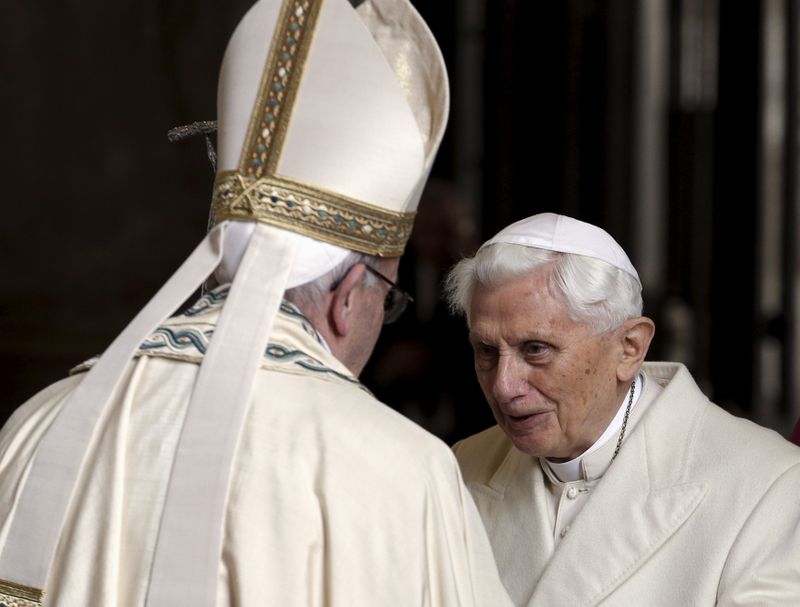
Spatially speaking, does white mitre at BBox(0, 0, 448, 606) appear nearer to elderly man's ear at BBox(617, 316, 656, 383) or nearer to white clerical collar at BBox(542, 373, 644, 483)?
elderly man's ear at BBox(617, 316, 656, 383)

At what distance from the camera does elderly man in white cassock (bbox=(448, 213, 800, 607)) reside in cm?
275

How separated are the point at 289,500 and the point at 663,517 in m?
1.07

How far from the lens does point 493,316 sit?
2.88 meters

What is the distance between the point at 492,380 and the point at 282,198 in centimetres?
81

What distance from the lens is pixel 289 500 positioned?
2076mm

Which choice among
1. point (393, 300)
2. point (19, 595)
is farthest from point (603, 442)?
point (19, 595)

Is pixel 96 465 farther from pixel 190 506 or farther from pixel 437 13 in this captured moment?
pixel 437 13

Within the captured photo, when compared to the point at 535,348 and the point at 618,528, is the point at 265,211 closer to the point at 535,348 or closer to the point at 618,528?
the point at 535,348

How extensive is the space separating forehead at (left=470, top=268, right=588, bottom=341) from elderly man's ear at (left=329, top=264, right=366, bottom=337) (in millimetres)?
599

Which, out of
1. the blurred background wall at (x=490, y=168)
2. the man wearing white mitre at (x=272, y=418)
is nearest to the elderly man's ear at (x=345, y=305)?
the man wearing white mitre at (x=272, y=418)

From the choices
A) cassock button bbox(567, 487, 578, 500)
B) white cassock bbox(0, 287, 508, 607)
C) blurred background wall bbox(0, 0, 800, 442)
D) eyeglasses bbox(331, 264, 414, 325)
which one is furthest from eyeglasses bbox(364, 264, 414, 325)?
blurred background wall bbox(0, 0, 800, 442)

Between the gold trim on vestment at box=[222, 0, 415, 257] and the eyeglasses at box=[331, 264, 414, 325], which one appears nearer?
the gold trim on vestment at box=[222, 0, 415, 257]

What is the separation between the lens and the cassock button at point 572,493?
3051mm

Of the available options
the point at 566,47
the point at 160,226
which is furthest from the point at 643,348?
the point at 566,47
